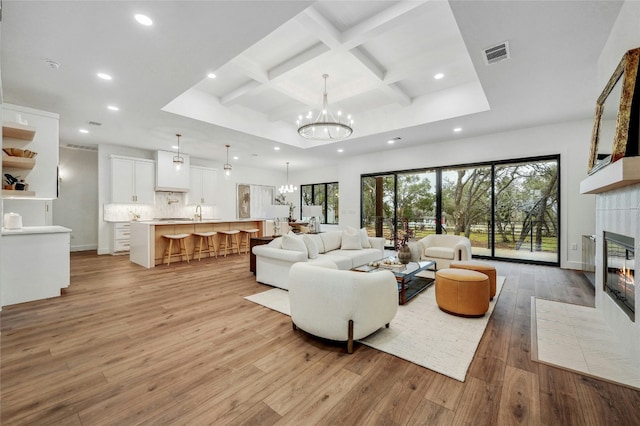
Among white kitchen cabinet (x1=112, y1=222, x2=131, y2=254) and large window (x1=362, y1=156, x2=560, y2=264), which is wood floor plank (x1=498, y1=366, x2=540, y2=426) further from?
white kitchen cabinet (x1=112, y1=222, x2=131, y2=254)

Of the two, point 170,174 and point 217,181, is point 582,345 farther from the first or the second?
point 217,181

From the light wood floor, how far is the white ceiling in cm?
311

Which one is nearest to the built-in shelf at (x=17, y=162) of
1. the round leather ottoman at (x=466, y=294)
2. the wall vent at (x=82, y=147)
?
the wall vent at (x=82, y=147)

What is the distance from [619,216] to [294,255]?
3599mm

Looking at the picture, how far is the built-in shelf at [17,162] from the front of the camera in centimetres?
353

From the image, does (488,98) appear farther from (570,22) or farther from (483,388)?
(483,388)

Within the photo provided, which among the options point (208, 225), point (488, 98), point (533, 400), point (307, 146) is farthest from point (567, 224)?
point (208, 225)

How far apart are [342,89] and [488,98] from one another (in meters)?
2.49

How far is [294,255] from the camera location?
394cm

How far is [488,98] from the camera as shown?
14.4 ft

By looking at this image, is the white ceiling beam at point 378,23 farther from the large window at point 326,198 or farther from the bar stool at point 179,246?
the large window at point 326,198

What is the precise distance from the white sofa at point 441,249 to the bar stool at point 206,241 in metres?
4.75

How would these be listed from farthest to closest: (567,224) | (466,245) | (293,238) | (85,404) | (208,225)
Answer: (208,225)
(567,224)
(466,245)
(293,238)
(85,404)

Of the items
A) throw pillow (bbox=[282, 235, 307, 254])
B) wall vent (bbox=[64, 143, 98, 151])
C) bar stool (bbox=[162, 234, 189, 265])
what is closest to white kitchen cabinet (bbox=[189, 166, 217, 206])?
wall vent (bbox=[64, 143, 98, 151])
